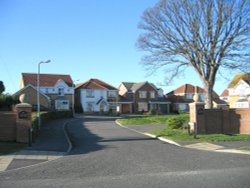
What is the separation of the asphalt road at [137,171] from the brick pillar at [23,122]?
223 inches

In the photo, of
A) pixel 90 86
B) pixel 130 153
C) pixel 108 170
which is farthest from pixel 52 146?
pixel 90 86

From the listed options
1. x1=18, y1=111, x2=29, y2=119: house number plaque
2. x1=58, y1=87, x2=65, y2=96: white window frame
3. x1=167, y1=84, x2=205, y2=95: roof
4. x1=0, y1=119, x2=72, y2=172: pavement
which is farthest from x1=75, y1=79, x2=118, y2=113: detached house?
x1=0, y1=119, x2=72, y2=172: pavement

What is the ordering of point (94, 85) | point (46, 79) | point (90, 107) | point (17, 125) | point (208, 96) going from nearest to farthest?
point (17, 125), point (208, 96), point (46, 79), point (90, 107), point (94, 85)

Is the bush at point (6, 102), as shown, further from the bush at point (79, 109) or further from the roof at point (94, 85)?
the roof at point (94, 85)

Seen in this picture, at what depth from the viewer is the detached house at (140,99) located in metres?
84.2

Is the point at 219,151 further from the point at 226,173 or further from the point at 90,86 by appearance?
the point at 90,86

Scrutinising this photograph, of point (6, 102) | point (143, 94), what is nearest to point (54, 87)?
point (143, 94)

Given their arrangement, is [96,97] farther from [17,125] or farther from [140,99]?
[17,125]

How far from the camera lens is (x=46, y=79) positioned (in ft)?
248

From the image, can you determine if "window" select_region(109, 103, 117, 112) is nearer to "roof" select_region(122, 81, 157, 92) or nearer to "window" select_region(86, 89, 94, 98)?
"window" select_region(86, 89, 94, 98)

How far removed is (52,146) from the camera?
2067cm

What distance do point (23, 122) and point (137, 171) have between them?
1157 centimetres

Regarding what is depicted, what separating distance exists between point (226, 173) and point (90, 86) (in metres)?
68.9

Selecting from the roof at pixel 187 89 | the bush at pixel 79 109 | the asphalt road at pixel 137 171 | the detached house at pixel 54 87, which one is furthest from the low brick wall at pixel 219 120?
the roof at pixel 187 89
